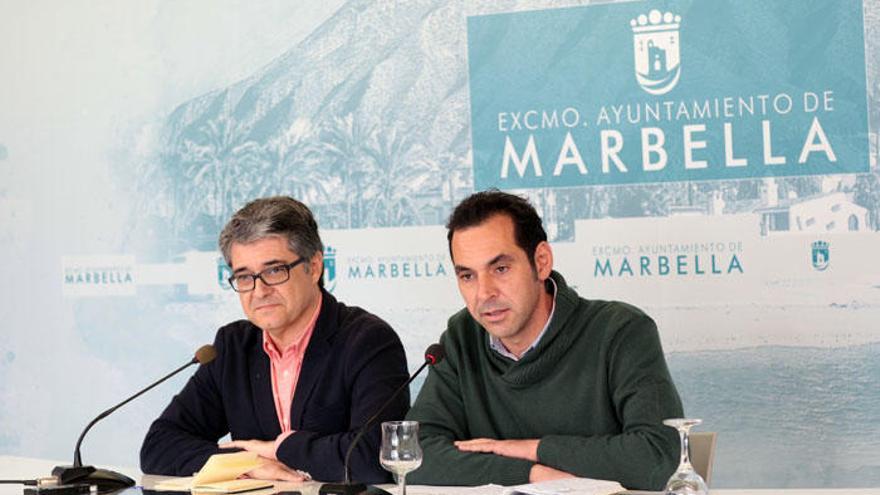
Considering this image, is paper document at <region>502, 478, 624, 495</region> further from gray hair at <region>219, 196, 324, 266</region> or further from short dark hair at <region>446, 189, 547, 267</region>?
gray hair at <region>219, 196, 324, 266</region>

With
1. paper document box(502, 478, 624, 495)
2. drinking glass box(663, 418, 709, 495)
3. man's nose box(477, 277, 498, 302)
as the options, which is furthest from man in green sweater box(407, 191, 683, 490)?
drinking glass box(663, 418, 709, 495)

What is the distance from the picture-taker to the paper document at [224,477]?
2902mm

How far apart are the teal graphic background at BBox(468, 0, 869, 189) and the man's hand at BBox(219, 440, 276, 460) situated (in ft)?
6.77

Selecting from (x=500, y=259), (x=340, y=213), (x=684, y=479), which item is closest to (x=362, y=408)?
(x=500, y=259)

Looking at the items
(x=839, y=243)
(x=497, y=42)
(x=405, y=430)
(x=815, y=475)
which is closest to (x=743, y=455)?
(x=815, y=475)

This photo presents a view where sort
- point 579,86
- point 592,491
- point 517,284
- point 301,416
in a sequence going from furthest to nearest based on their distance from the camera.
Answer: point 579,86, point 301,416, point 517,284, point 592,491

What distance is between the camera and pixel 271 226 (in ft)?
11.6

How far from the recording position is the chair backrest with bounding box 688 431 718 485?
3102 mm

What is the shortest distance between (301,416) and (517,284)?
0.73 metres

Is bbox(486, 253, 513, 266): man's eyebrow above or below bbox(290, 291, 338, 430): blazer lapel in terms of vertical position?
above

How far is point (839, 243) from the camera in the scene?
15.6ft

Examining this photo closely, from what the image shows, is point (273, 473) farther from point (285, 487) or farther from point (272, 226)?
point (272, 226)

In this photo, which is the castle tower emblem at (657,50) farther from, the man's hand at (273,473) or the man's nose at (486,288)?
the man's hand at (273,473)

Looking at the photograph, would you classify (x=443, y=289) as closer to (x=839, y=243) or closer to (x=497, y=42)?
(x=497, y=42)
